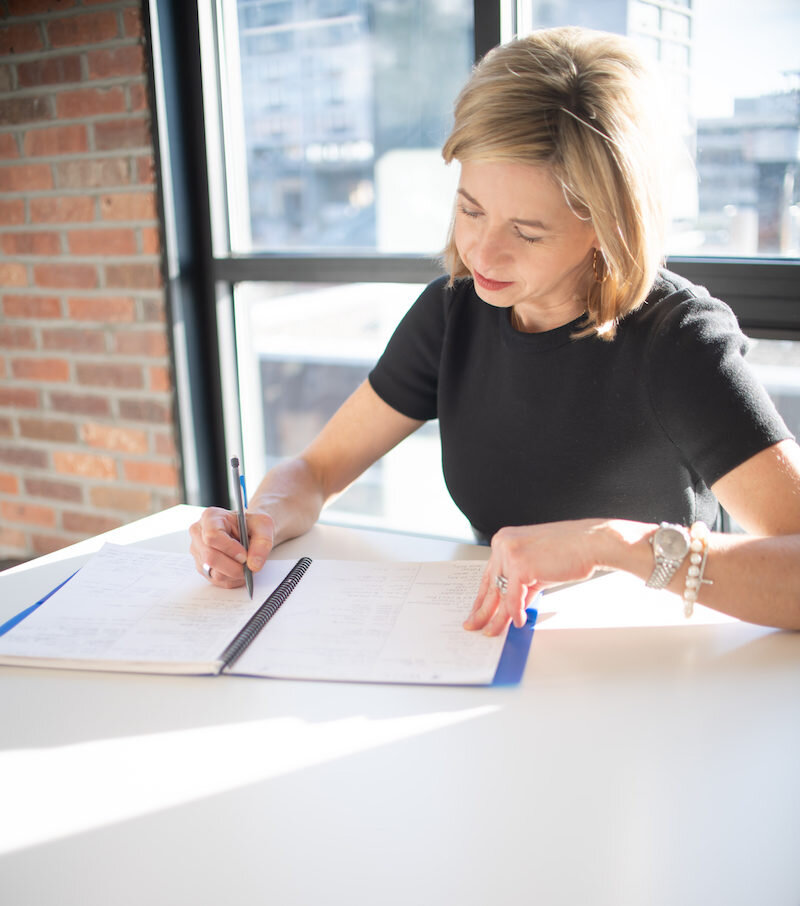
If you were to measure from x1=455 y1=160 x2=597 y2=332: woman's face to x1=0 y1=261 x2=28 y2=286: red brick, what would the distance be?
60.1 inches

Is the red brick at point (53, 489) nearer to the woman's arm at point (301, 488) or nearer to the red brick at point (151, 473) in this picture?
the red brick at point (151, 473)

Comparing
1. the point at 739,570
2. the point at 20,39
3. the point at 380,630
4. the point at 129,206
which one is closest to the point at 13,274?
the point at 129,206

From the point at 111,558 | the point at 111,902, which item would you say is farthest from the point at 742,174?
the point at 111,902

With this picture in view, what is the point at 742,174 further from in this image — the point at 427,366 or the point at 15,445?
the point at 15,445

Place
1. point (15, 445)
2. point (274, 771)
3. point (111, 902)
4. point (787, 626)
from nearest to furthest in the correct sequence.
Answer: point (111, 902) → point (274, 771) → point (787, 626) → point (15, 445)

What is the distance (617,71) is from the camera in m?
1.12

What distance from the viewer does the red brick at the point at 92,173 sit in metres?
2.08

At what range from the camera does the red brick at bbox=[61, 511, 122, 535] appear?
2379 mm

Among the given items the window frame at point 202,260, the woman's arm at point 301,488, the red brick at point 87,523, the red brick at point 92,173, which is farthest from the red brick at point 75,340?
the woman's arm at point 301,488

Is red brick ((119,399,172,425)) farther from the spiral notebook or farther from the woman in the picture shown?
the spiral notebook

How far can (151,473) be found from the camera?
7.48ft

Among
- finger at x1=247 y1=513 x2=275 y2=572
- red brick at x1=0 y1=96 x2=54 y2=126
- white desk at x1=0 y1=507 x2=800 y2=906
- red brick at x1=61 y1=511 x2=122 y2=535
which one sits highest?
red brick at x1=0 y1=96 x2=54 y2=126

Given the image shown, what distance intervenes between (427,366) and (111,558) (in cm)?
59

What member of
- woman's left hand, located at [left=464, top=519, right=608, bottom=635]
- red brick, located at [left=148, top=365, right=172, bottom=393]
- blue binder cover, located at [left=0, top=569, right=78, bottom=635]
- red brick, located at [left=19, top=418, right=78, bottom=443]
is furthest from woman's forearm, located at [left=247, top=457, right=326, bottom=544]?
red brick, located at [left=19, top=418, right=78, bottom=443]
